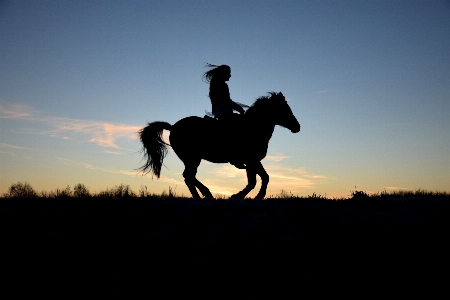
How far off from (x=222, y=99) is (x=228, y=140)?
1.22 metres

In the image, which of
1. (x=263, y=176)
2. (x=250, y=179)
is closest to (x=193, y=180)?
(x=250, y=179)

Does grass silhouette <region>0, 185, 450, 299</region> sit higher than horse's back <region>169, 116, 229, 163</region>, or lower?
lower

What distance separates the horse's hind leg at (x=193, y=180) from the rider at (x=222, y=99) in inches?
45.3

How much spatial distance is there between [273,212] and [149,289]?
3385mm

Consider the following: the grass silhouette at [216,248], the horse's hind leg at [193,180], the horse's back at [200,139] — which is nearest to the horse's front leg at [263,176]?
the horse's back at [200,139]

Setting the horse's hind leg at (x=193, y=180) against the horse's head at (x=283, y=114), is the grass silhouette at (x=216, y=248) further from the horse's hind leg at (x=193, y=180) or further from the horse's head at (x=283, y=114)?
the horse's head at (x=283, y=114)

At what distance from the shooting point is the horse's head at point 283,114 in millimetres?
13156

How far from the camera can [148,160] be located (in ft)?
43.5

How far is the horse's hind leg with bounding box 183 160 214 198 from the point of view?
12.5m

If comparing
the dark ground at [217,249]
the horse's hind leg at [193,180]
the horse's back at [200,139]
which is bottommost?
the dark ground at [217,249]

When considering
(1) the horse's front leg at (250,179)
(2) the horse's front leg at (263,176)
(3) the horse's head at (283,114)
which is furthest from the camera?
(3) the horse's head at (283,114)

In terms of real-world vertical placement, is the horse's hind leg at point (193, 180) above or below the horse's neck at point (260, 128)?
below

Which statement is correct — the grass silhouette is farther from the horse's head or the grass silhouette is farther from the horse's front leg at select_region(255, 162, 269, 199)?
the horse's head

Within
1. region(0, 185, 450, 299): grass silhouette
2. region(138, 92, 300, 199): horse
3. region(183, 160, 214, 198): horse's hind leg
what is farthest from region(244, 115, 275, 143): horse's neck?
region(0, 185, 450, 299): grass silhouette
